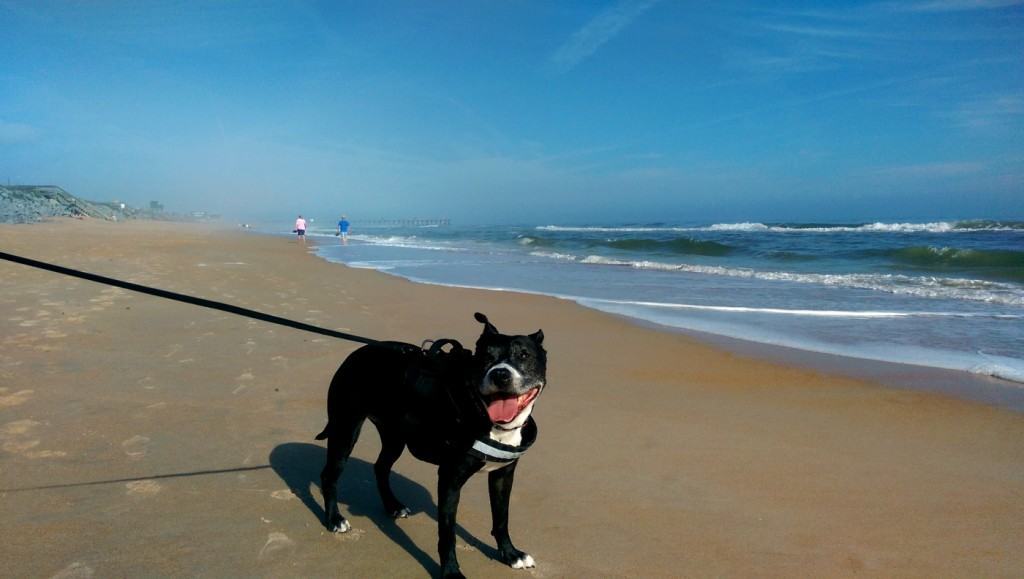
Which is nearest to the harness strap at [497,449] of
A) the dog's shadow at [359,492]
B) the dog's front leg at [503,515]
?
the dog's front leg at [503,515]

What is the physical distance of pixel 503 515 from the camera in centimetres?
284

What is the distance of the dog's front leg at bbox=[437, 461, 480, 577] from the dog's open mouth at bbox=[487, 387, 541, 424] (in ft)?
0.73

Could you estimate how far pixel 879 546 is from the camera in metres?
3.00

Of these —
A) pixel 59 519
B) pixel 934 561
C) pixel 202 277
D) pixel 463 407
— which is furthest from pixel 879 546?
pixel 202 277

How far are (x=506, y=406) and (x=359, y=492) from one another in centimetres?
151

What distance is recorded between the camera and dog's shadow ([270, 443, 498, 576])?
10.0ft

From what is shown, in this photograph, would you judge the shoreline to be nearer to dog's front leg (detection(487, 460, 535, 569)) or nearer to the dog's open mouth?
dog's front leg (detection(487, 460, 535, 569))

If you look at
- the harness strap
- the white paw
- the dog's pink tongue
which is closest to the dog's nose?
the dog's pink tongue

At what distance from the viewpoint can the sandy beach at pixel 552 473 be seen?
9.42 feet

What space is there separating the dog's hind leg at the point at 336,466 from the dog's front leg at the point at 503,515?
0.79 metres

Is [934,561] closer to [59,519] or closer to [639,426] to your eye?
[639,426]

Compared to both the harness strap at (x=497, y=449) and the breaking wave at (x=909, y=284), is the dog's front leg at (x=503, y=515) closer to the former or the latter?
the harness strap at (x=497, y=449)

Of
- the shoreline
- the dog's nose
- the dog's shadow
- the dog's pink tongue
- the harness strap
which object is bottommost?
the dog's shadow

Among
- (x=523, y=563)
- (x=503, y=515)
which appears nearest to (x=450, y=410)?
(x=503, y=515)
